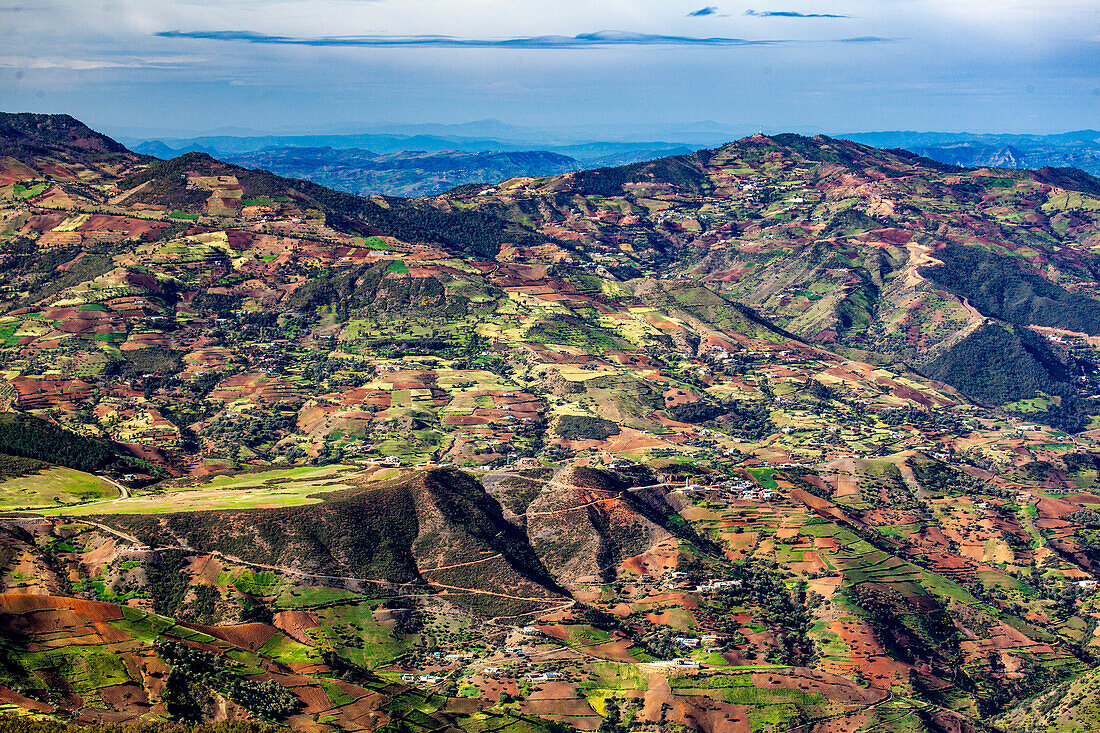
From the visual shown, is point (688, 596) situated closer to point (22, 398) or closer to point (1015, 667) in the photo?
point (1015, 667)

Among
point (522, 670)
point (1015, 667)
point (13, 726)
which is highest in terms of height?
point (13, 726)

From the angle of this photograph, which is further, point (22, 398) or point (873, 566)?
point (22, 398)

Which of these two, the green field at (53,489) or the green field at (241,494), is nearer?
the green field at (241,494)

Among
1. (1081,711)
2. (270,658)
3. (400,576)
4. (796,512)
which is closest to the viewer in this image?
(270,658)

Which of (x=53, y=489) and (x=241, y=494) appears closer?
(x=53, y=489)

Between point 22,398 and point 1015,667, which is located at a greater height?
point 22,398

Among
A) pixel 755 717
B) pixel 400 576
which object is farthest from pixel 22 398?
pixel 755 717

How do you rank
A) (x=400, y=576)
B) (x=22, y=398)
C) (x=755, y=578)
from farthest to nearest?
(x=22, y=398) → (x=755, y=578) → (x=400, y=576)

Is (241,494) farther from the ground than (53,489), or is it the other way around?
(53,489)

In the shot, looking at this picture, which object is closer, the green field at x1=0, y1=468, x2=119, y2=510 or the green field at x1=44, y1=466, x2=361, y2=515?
the green field at x1=44, y1=466, x2=361, y2=515
